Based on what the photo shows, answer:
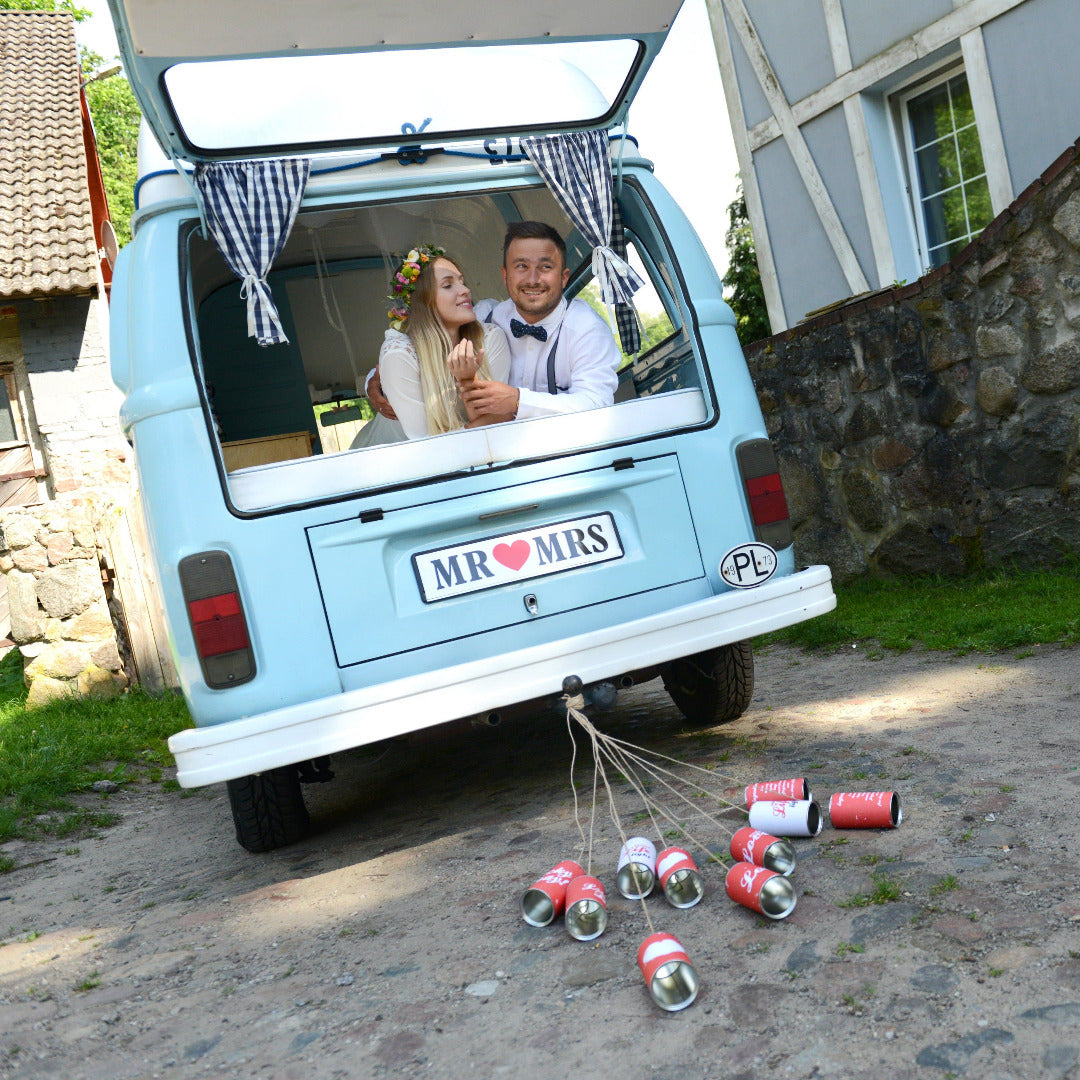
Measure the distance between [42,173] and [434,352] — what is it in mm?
13369

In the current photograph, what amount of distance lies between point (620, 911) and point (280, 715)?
1.16 meters

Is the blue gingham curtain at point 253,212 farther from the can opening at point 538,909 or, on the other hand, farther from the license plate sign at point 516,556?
the can opening at point 538,909

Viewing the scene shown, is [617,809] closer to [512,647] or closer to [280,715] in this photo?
[512,647]

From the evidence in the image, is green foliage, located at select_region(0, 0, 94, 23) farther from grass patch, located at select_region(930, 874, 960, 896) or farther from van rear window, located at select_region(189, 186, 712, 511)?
grass patch, located at select_region(930, 874, 960, 896)

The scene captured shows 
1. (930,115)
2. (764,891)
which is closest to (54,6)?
(930,115)

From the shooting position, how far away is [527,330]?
4.35 m

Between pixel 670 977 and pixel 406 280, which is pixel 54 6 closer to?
pixel 406 280

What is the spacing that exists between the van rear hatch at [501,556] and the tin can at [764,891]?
1.30 metres

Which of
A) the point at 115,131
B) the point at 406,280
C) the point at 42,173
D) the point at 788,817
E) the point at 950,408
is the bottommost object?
the point at 788,817

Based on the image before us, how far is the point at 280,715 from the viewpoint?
10.3 ft

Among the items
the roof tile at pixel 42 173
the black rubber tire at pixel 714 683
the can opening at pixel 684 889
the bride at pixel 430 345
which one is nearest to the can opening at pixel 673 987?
the can opening at pixel 684 889

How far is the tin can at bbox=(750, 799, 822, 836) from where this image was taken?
2.80m

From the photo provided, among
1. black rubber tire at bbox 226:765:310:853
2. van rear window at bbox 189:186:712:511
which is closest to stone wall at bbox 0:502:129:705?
van rear window at bbox 189:186:712:511

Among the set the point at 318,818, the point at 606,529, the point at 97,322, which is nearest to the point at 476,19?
the point at 606,529
